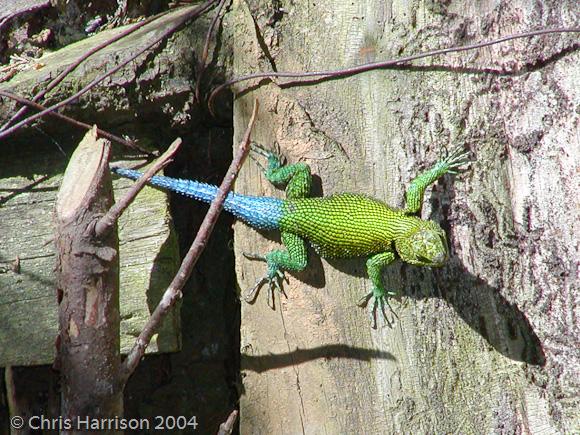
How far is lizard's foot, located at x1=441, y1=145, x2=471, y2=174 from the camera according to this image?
3.15 metres

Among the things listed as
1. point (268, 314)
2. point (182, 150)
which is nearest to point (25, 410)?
point (268, 314)

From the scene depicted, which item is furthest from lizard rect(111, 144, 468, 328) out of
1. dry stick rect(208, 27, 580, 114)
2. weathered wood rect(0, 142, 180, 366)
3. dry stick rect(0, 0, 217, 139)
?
dry stick rect(0, 0, 217, 139)

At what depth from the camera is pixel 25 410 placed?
3.49 meters

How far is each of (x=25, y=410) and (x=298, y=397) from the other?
146 cm

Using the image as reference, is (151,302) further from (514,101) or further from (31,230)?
(514,101)

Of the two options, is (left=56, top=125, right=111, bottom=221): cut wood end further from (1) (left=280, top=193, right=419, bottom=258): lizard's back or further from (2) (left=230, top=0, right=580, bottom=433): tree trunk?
(1) (left=280, top=193, right=419, bottom=258): lizard's back

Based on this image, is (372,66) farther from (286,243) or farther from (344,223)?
Answer: (286,243)

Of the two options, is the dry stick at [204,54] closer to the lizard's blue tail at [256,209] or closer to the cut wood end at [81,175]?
the lizard's blue tail at [256,209]

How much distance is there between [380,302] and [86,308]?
138cm

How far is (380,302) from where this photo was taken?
10.6 ft

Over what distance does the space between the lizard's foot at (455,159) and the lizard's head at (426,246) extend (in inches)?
10.9

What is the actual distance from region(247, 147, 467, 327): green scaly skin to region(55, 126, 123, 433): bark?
0.94m


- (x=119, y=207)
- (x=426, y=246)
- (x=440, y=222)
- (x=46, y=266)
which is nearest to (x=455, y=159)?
(x=440, y=222)

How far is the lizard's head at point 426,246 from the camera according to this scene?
9.87 ft
